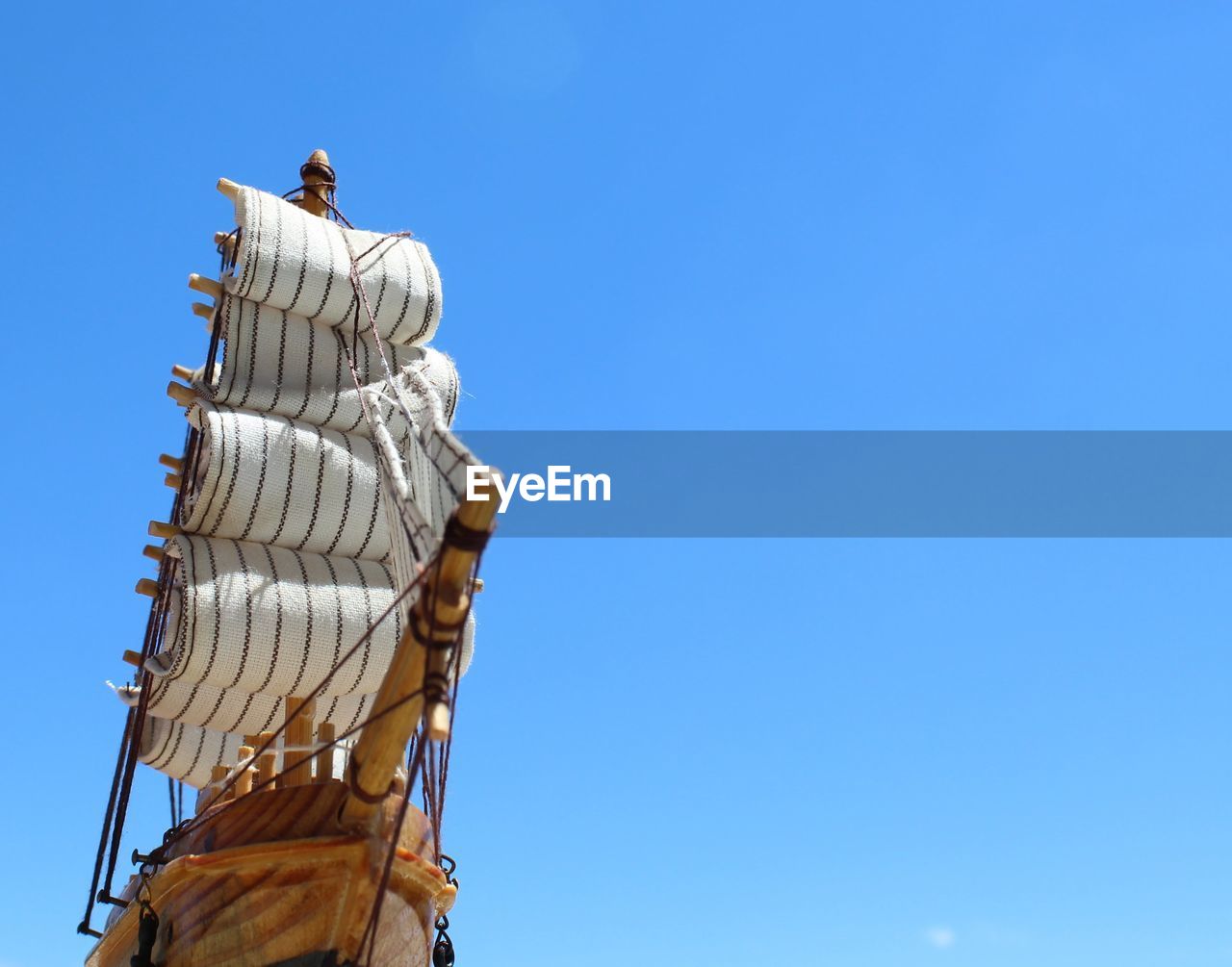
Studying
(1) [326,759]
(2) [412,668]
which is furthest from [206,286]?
(2) [412,668]

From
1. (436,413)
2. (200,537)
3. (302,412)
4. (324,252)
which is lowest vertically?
(436,413)

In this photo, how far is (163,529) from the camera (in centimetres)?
1083

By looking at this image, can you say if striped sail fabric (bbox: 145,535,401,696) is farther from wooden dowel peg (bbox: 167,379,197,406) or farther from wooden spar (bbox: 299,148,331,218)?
wooden spar (bbox: 299,148,331,218)

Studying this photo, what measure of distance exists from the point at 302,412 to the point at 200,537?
149 cm

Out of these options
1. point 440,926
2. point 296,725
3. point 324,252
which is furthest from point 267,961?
point 324,252

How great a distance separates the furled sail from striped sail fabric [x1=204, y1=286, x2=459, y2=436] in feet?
0.04

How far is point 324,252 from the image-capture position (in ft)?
41.1

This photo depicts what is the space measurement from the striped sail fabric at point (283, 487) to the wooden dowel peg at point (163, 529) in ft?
0.41

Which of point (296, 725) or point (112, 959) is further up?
point (296, 725)

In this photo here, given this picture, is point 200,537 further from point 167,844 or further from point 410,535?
point 410,535

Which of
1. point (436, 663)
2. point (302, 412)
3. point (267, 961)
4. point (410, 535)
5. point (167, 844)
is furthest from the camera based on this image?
point (302, 412)

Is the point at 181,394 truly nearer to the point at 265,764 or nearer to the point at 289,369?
the point at 289,369

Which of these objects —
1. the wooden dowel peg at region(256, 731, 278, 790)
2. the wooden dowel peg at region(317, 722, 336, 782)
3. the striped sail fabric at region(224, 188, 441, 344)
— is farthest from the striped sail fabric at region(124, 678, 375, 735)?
the striped sail fabric at region(224, 188, 441, 344)

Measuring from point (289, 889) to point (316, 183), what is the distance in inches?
332
